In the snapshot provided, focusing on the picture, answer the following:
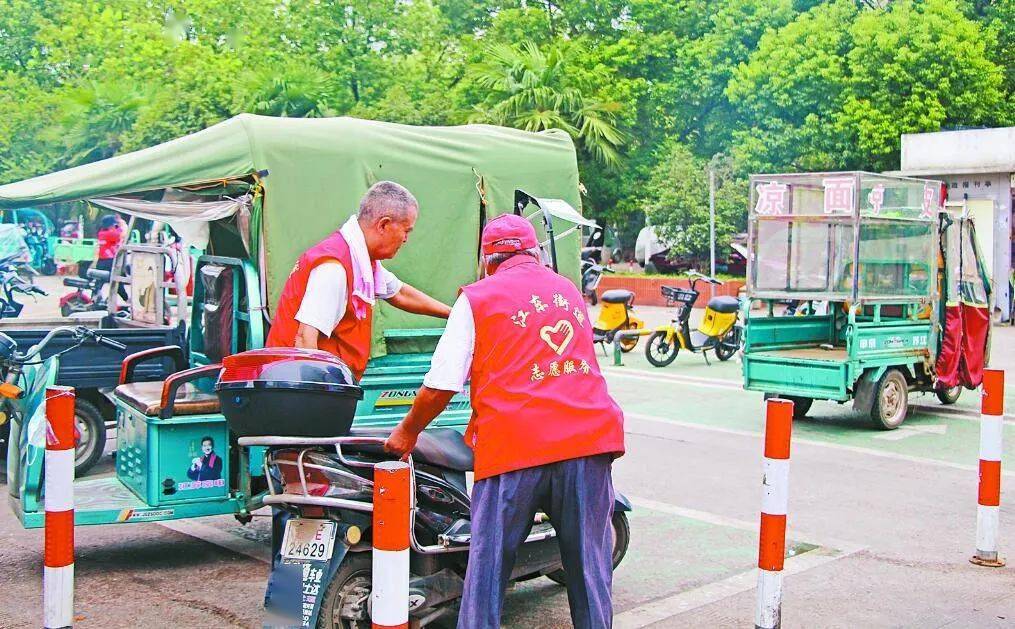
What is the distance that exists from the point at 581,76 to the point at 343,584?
2747 centimetres

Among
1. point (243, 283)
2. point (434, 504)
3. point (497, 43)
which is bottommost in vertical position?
point (434, 504)

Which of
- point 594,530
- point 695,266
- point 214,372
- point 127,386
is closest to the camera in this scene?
point 594,530

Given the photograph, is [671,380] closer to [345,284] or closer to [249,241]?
[249,241]

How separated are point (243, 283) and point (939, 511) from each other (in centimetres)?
468

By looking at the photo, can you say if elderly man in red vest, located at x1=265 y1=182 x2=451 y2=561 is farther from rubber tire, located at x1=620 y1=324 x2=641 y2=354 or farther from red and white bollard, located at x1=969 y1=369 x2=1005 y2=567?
rubber tire, located at x1=620 y1=324 x2=641 y2=354

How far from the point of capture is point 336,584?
13.7ft

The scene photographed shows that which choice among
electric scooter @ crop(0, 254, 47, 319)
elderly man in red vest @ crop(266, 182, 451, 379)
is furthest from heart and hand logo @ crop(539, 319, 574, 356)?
electric scooter @ crop(0, 254, 47, 319)

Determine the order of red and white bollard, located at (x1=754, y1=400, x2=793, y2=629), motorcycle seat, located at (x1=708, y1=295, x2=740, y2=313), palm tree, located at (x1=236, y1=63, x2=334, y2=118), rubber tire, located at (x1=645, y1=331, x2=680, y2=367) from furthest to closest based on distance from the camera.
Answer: palm tree, located at (x1=236, y1=63, x2=334, y2=118) < motorcycle seat, located at (x1=708, y1=295, x2=740, y2=313) < rubber tire, located at (x1=645, y1=331, x2=680, y2=367) < red and white bollard, located at (x1=754, y1=400, x2=793, y2=629)

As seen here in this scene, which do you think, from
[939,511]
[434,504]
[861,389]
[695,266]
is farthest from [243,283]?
[695,266]

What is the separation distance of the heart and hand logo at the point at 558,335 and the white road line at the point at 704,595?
1.77 meters

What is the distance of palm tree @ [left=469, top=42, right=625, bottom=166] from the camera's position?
28.5 metres

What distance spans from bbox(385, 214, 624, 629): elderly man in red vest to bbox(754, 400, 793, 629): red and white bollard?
758mm

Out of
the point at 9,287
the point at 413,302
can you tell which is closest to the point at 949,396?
the point at 413,302

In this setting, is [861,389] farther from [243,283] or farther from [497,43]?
[497,43]
